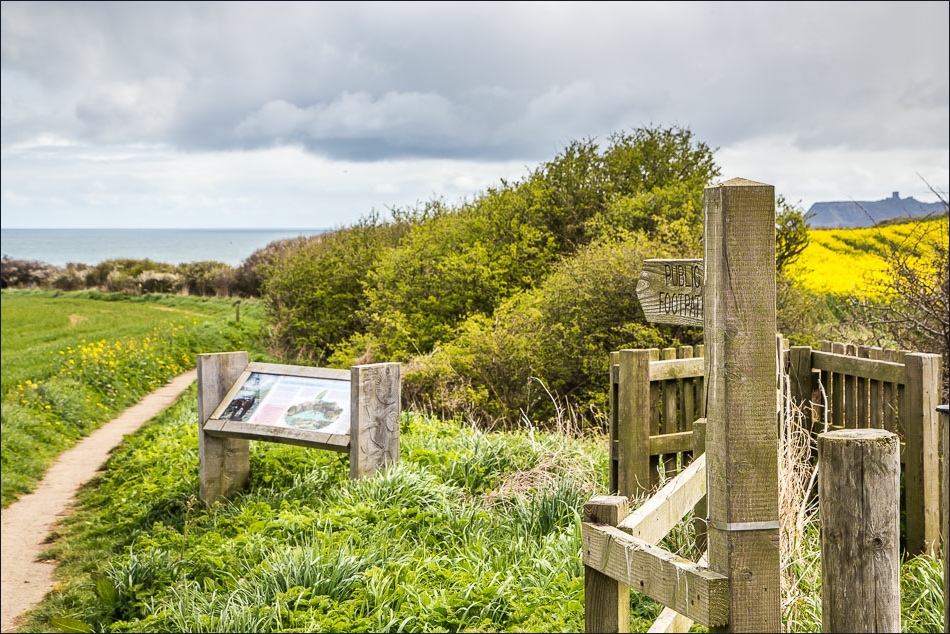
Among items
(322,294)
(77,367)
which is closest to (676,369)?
(77,367)

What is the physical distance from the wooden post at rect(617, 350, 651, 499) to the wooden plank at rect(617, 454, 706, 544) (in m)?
2.15

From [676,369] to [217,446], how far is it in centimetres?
432

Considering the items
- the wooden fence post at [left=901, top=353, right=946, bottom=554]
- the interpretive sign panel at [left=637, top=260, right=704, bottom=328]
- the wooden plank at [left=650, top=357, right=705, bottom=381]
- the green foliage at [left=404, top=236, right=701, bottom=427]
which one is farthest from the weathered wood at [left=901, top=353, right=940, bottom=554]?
the green foliage at [left=404, top=236, right=701, bottom=427]

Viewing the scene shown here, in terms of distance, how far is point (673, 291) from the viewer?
2.46 m

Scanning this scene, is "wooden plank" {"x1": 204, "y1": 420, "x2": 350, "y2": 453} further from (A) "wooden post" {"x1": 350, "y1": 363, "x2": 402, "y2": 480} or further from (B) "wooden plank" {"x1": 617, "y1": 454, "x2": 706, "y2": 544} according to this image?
(B) "wooden plank" {"x1": 617, "y1": 454, "x2": 706, "y2": 544}

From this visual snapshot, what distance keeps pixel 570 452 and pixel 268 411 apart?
2792 mm

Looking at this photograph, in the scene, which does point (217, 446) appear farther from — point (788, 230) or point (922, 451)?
point (788, 230)

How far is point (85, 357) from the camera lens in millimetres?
15258

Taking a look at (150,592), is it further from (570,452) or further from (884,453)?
(884,453)

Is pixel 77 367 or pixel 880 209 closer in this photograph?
pixel 880 209

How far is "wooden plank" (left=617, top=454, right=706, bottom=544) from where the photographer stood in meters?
2.58

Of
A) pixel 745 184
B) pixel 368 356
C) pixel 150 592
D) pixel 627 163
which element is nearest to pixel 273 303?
pixel 368 356

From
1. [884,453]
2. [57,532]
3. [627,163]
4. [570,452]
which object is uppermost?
[627,163]

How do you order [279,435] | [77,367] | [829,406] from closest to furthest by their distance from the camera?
1. [829,406]
2. [279,435]
3. [77,367]
